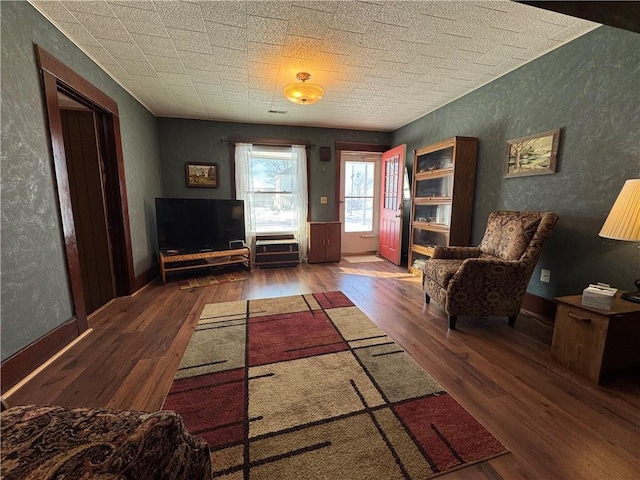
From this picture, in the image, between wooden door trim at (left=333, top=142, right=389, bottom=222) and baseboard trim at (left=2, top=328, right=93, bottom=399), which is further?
wooden door trim at (left=333, top=142, right=389, bottom=222)

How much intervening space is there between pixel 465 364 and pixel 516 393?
312mm

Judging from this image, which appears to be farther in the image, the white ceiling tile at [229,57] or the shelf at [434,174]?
the shelf at [434,174]

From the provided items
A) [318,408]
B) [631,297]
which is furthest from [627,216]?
[318,408]

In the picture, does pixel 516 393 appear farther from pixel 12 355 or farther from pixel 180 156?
pixel 180 156

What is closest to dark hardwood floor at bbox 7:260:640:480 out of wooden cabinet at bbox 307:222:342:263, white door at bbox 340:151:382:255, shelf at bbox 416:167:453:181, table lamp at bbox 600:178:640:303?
table lamp at bbox 600:178:640:303

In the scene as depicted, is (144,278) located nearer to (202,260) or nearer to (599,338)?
(202,260)

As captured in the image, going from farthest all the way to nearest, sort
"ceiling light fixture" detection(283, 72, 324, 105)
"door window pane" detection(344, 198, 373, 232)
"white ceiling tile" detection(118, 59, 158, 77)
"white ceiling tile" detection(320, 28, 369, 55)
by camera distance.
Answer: "door window pane" detection(344, 198, 373, 232) < "ceiling light fixture" detection(283, 72, 324, 105) < "white ceiling tile" detection(118, 59, 158, 77) < "white ceiling tile" detection(320, 28, 369, 55)

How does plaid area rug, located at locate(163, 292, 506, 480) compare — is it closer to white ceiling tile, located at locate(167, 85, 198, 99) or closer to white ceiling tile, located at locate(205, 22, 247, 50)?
white ceiling tile, located at locate(205, 22, 247, 50)

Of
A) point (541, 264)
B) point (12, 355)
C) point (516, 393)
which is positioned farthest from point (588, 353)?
point (12, 355)

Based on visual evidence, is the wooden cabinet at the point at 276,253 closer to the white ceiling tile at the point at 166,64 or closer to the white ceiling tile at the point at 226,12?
the white ceiling tile at the point at 166,64

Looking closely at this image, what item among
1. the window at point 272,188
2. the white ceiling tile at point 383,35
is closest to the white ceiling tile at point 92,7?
the white ceiling tile at point 383,35

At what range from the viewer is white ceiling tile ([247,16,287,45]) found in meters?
1.99

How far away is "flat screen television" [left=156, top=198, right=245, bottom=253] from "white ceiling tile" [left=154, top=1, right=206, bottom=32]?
Result: 221cm

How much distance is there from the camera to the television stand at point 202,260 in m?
3.62
